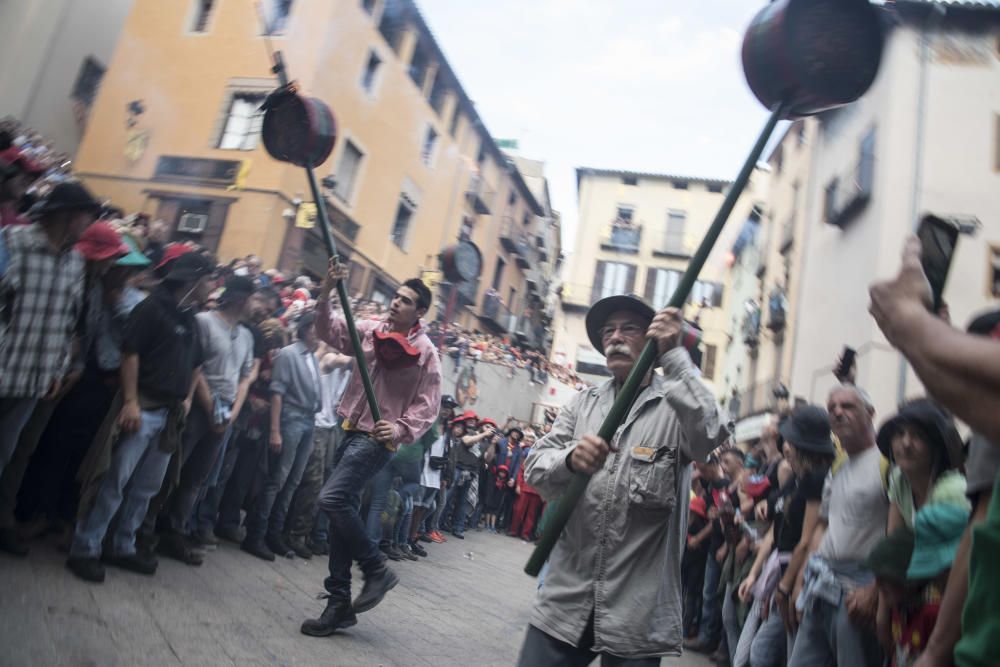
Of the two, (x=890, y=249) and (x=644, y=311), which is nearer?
(x=644, y=311)

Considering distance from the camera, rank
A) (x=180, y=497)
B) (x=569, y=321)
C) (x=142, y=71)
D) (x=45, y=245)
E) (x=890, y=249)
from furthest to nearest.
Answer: (x=569, y=321) → (x=142, y=71) → (x=890, y=249) → (x=180, y=497) → (x=45, y=245)

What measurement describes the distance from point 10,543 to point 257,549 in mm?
1914

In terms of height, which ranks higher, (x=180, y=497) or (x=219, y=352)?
(x=219, y=352)

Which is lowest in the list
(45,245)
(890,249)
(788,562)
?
(788,562)

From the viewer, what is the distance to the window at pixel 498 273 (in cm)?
3200

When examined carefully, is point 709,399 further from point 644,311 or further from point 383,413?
point 383,413

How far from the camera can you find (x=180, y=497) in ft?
15.6

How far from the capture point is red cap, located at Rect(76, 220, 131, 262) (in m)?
3.73

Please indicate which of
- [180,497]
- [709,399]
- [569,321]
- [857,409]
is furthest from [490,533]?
[569,321]

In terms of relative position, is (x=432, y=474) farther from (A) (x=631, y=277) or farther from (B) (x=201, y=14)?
(A) (x=631, y=277)

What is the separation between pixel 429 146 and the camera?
19547mm

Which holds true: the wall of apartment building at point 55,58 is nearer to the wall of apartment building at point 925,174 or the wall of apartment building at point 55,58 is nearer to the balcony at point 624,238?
the wall of apartment building at point 925,174

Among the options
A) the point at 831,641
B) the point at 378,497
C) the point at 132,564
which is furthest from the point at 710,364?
the point at 132,564

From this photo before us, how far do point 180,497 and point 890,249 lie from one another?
1198 cm
